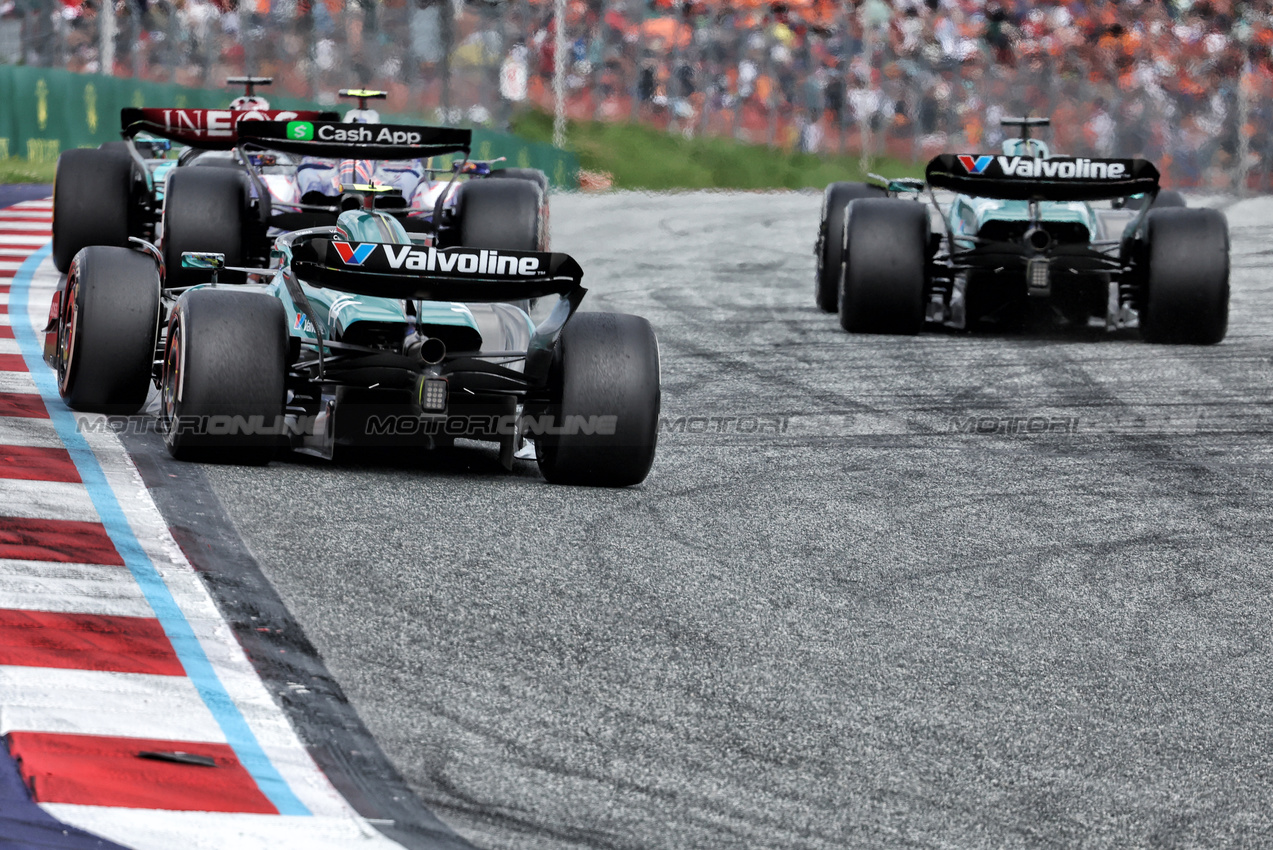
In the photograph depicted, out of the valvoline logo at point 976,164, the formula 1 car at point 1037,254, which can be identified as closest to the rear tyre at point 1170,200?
the formula 1 car at point 1037,254

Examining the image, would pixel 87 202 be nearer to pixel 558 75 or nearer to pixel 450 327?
pixel 450 327

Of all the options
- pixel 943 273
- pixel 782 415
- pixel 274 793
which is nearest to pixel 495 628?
pixel 274 793

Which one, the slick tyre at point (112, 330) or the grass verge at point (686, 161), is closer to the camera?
the slick tyre at point (112, 330)

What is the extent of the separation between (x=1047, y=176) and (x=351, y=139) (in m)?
4.21

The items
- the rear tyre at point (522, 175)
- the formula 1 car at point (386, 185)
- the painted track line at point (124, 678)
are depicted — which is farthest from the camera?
the rear tyre at point (522, 175)

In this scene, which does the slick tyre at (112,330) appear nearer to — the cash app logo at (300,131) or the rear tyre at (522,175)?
the cash app logo at (300,131)

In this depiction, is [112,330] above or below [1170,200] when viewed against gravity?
below

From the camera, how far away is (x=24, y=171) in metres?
22.0

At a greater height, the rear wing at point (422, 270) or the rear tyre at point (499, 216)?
the rear wing at point (422, 270)

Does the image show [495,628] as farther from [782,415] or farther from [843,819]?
[782,415]

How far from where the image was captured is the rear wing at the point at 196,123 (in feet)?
37.4

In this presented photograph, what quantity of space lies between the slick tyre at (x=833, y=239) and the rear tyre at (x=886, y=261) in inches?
49.3

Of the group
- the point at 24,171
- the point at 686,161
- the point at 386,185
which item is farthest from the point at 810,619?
the point at 686,161

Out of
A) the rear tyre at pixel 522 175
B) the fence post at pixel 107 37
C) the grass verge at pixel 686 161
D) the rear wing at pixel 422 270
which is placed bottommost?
the grass verge at pixel 686 161
